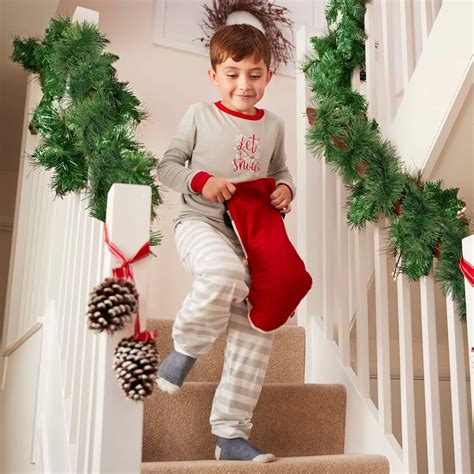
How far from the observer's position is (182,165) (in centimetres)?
198

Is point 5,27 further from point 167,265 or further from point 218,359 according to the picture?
point 218,359

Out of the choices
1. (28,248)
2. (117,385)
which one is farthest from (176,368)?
(28,248)

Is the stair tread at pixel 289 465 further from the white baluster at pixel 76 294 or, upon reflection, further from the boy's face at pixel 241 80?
the boy's face at pixel 241 80

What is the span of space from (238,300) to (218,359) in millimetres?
390

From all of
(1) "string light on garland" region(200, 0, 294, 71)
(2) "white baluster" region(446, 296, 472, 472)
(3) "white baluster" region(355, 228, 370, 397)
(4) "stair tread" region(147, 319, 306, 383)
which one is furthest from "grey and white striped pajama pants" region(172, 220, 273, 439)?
(1) "string light on garland" region(200, 0, 294, 71)

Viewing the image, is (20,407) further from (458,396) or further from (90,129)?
(458,396)

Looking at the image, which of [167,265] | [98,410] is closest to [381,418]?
[98,410]

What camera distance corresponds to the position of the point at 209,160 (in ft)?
6.53

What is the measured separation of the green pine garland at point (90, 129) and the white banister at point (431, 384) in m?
0.74

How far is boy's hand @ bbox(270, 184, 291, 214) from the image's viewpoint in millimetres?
1976

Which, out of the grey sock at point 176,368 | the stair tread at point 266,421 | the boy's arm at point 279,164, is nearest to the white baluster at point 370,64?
the boy's arm at point 279,164

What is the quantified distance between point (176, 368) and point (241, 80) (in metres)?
0.85

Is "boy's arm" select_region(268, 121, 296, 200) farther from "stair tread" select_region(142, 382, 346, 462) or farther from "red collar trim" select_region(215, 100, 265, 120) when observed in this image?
"stair tread" select_region(142, 382, 346, 462)

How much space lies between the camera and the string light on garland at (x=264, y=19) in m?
3.34
